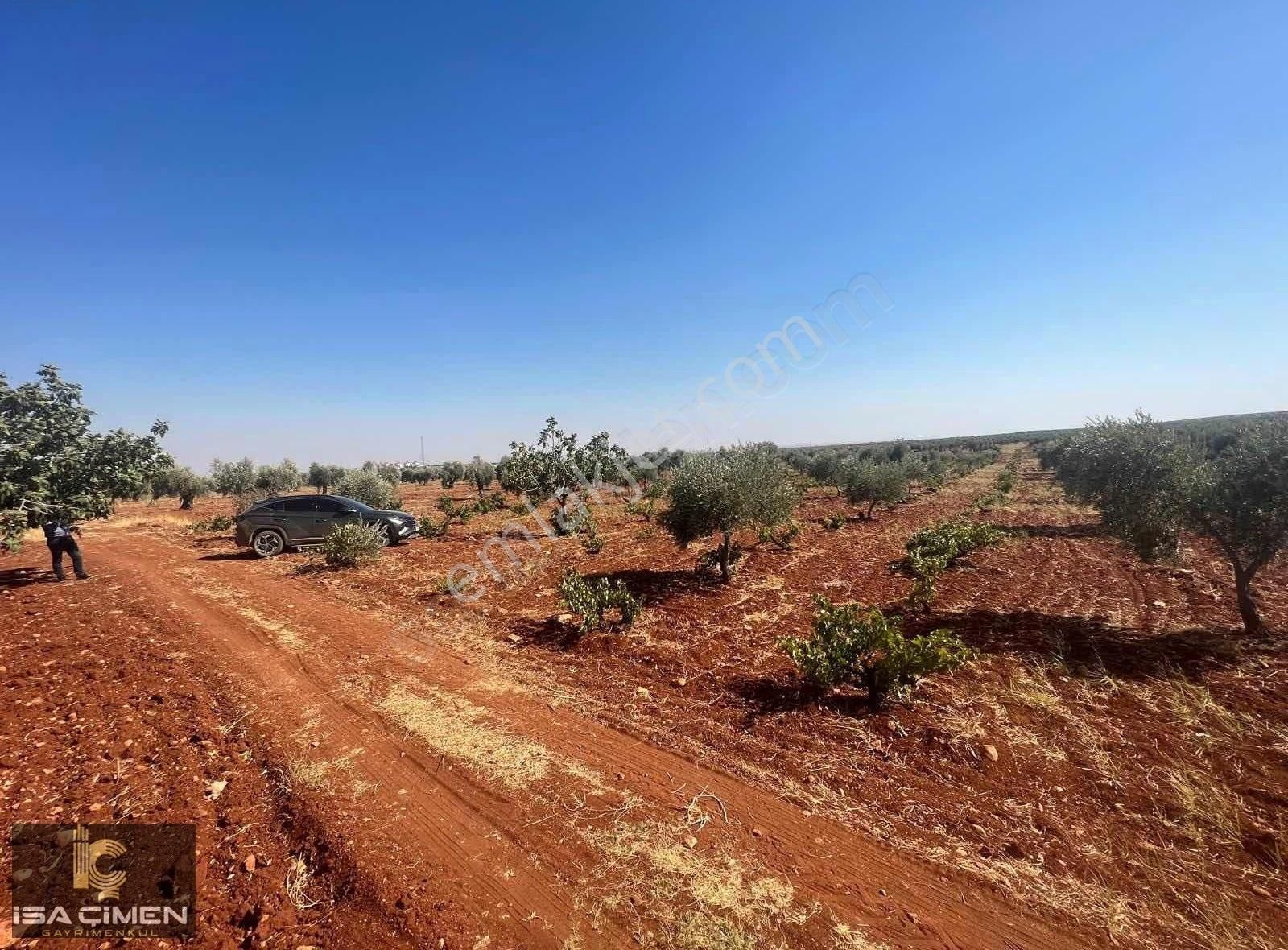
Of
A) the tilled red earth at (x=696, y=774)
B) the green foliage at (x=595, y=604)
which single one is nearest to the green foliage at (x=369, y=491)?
the tilled red earth at (x=696, y=774)

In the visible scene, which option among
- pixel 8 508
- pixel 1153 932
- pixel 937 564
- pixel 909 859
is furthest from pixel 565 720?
pixel 8 508

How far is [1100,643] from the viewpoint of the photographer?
24.3 ft

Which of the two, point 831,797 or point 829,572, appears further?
point 829,572

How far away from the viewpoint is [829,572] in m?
12.0

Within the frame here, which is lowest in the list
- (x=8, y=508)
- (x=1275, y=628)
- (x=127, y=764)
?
(x=1275, y=628)

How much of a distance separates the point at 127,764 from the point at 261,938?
9.44ft

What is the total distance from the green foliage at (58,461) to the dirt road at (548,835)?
18.5ft

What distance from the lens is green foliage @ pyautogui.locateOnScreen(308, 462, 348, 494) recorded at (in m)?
43.2

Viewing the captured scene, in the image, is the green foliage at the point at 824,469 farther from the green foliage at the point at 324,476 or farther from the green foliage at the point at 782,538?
the green foliage at the point at 324,476

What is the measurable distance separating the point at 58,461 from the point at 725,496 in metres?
13.0

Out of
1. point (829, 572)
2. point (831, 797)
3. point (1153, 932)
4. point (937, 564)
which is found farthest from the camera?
point (829, 572)

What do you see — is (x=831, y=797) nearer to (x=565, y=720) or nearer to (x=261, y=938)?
(x=565, y=720)

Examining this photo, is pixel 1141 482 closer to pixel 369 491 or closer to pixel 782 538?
pixel 782 538

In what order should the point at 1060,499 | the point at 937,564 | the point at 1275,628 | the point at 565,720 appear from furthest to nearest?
the point at 1060,499
the point at 937,564
the point at 1275,628
the point at 565,720
